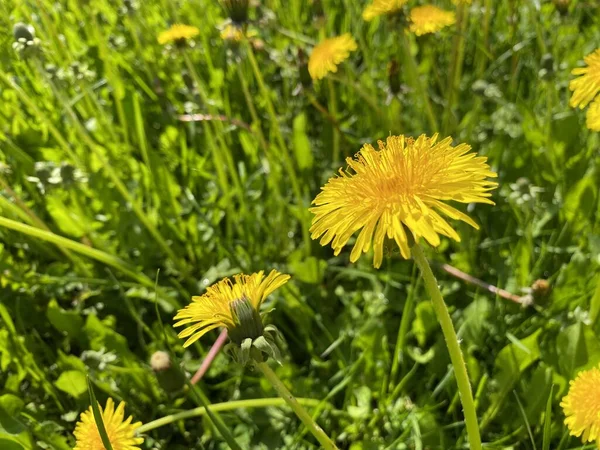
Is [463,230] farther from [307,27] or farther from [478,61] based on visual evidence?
[307,27]

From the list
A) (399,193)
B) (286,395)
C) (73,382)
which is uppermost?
(399,193)

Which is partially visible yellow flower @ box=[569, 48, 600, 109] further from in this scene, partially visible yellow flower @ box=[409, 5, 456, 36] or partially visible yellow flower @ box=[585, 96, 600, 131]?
partially visible yellow flower @ box=[409, 5, 456, 36]

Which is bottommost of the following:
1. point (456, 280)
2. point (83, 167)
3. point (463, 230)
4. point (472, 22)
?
point (456, 280)

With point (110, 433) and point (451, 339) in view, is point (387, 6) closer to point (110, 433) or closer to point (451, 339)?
point (451, 339)

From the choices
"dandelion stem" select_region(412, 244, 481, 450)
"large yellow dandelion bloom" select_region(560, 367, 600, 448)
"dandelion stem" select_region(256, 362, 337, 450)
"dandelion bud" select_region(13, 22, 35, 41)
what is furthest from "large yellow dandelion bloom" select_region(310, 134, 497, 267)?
"dandelion bud" select_region(13, 22, 35, 41)

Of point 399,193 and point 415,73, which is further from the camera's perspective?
point 415,73

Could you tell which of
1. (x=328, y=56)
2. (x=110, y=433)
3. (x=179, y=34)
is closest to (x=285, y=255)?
(x=328, y=56)

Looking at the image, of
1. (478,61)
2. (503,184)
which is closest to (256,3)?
(478,61)
